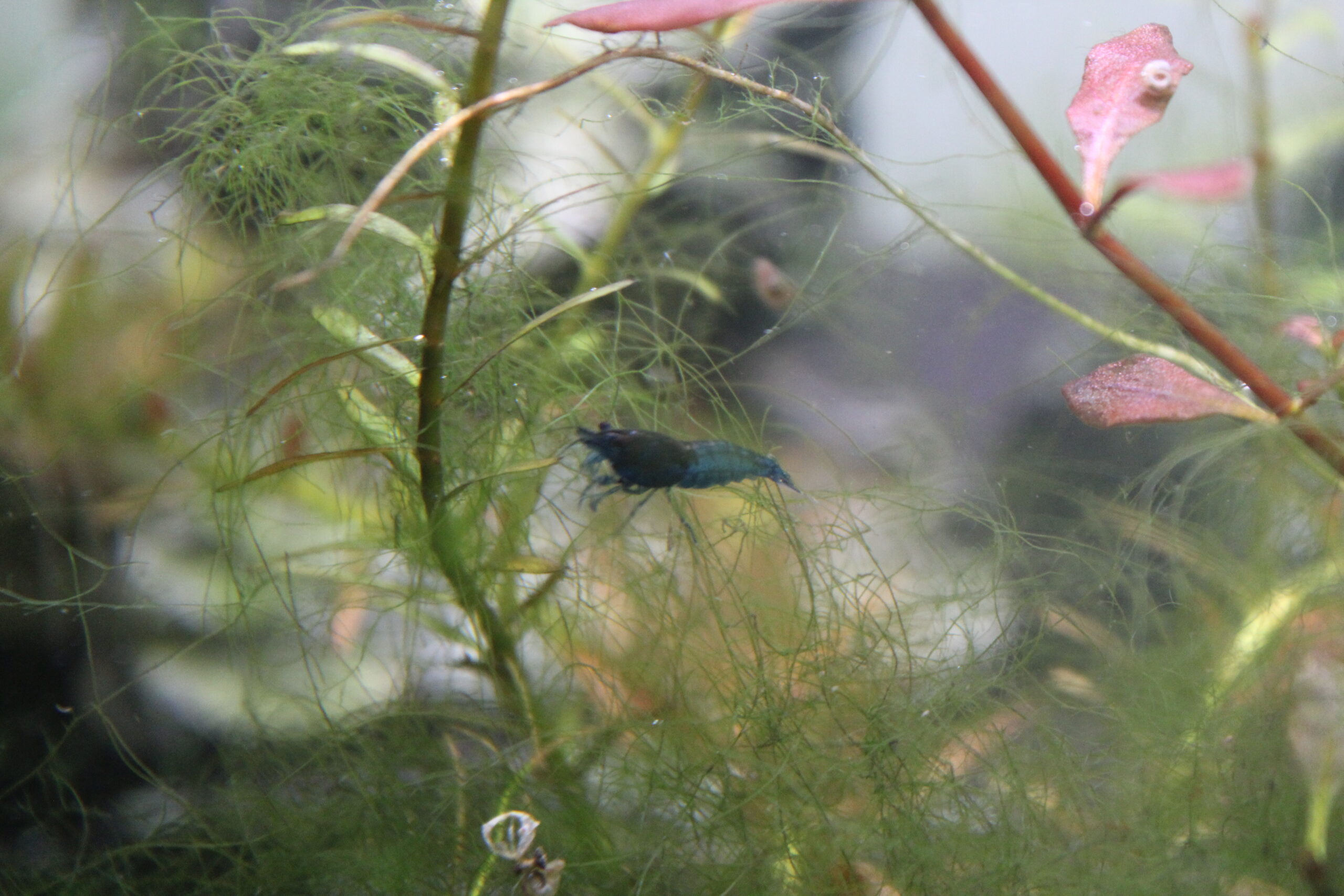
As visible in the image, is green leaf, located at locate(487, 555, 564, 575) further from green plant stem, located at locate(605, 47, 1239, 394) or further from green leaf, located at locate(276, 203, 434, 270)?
green plant stem, located at locate(605, 47, 1239, 394)

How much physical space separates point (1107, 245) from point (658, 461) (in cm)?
63

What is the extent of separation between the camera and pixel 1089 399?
3.81 ft

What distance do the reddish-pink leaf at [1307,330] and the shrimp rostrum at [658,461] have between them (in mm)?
930

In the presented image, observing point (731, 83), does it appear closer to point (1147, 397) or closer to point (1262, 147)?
point (1147, 397)

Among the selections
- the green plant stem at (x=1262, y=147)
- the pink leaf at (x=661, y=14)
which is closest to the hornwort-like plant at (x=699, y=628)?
the pink leaf at (x=661, y=14)

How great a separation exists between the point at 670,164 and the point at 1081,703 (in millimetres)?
1290

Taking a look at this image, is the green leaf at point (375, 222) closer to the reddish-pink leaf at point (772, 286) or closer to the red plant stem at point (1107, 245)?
the red plant stem at point (1107, 245)

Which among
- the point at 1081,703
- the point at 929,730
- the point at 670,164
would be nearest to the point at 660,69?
the point at 670,164

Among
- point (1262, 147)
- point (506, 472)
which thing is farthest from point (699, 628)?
point (1262, 147)

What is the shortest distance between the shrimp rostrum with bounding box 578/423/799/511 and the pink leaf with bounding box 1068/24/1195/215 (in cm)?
60

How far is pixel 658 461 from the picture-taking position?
46.8 inches

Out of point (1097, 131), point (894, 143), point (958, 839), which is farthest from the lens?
point (894, 143)

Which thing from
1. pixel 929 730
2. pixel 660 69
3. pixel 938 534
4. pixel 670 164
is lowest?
pixel 929 730

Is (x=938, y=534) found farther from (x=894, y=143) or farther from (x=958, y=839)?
(x=894, y=143)
